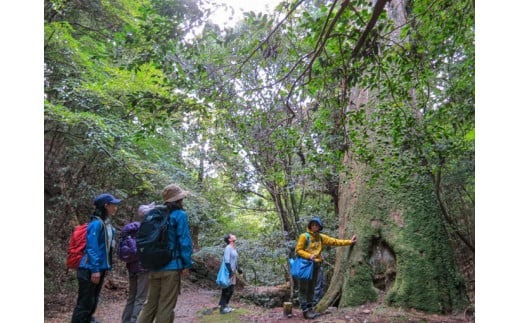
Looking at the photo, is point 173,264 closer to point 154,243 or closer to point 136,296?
point 154,243

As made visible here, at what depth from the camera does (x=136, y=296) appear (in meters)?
4.67

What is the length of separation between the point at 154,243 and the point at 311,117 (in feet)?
12.1


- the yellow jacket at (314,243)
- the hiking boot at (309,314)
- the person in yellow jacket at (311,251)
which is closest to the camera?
the hiking boot at (309,314)

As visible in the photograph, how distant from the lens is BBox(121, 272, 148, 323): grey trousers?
4645 mm

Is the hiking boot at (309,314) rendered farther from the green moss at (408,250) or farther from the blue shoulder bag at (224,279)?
the blue shoulder bag at (224,279)

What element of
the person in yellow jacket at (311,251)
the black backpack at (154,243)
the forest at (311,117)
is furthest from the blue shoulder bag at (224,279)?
the black backpack at (154,243)

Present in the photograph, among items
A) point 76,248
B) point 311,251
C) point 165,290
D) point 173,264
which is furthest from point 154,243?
point 311,251

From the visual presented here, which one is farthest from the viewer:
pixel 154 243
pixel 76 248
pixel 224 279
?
pixel 224 279

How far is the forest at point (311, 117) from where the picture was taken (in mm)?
3754

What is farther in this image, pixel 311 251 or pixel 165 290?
pixel 311 251

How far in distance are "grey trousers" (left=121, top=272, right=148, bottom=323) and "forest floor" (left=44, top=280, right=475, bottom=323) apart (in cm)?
167

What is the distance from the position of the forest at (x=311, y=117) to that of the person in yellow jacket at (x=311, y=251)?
0.38 metres

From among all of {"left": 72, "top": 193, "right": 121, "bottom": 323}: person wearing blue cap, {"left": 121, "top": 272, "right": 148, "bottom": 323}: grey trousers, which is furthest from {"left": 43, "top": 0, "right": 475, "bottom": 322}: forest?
{"left": 121, "top": 272, "right": 148, "bottom": 323}: grey trousers

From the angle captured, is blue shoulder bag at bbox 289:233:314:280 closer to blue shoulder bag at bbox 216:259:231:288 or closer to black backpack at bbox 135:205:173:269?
blue shoulder bag at bbox 216:259:231:288
